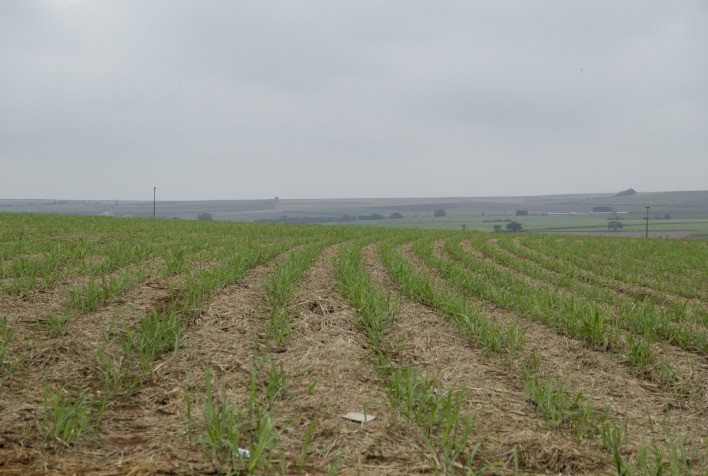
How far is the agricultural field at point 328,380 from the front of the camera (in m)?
2.87

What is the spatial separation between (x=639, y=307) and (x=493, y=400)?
15.8ft

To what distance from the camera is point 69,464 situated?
2.70 m

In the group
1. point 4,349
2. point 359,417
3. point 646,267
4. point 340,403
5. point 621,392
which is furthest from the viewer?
point 646,267

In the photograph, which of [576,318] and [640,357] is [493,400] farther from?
[576,318]

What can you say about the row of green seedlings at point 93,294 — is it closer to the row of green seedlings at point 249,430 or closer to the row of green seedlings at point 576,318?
the row of green seedlings at point 249,430

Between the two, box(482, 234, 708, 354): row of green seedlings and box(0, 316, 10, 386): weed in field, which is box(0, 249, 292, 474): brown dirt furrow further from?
box(482, 234, 708, 354): row of green seedlings

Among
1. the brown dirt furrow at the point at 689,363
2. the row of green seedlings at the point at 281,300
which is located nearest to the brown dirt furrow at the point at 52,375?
the row of green seedlings at the point at 281,300

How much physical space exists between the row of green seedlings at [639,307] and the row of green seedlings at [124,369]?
15.5 ft

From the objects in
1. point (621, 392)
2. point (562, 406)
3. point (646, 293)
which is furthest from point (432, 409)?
point (646, 293)

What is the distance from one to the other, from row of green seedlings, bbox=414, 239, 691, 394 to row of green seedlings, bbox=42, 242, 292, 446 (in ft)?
12.8

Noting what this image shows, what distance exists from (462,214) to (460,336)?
132 meters

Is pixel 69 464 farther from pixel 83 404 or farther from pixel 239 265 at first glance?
pixel 239 265

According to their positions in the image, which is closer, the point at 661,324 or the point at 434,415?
the point at 434,415

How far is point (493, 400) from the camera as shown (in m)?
3.73
